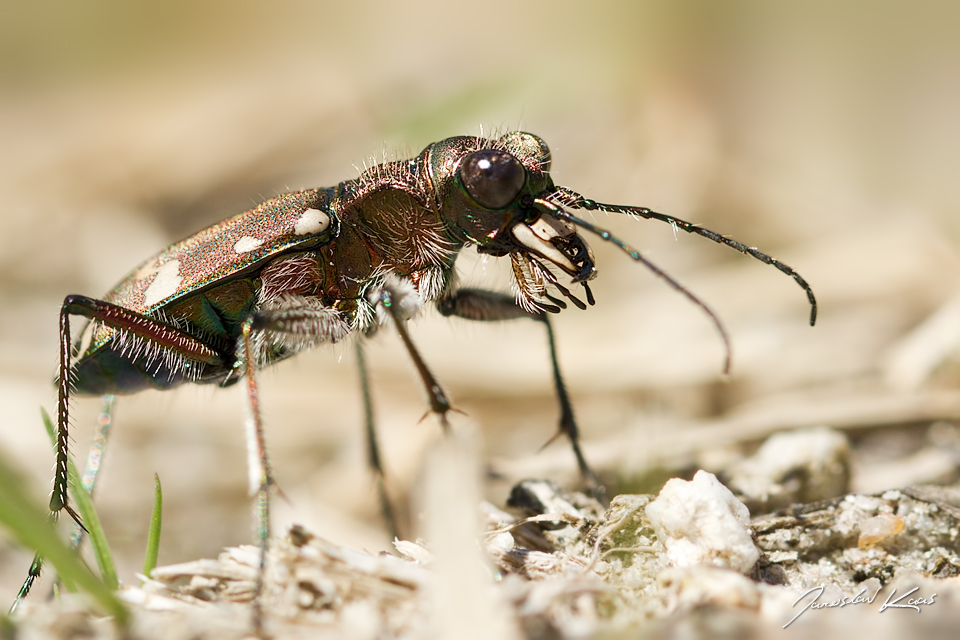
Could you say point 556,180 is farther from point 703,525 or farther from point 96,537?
point 96,537

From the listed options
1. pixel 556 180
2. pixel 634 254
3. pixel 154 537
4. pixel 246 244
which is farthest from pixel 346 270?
pixel 556 180

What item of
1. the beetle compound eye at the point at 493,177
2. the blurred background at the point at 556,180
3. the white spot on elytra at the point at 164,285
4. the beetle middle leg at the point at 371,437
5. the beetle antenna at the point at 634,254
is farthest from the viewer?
the blurred background at the point at 556,180

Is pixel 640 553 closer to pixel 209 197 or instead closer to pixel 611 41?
pixel 209 197

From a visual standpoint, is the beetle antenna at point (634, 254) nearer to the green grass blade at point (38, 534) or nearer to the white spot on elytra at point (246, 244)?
the white spot on elytra at point (246, 244)

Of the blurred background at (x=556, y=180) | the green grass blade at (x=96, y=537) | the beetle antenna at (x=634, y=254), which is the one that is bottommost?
the green grass blade at (x=96, y=537)

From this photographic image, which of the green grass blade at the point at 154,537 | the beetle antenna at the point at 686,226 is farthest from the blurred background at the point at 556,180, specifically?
the green grass blade at the point at 154,537

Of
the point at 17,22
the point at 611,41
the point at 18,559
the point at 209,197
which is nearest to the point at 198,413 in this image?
the point at 18,559

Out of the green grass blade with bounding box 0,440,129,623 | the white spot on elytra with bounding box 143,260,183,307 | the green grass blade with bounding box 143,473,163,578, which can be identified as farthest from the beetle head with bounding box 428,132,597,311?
the green grass blade with bounding box 0,440,129,623
